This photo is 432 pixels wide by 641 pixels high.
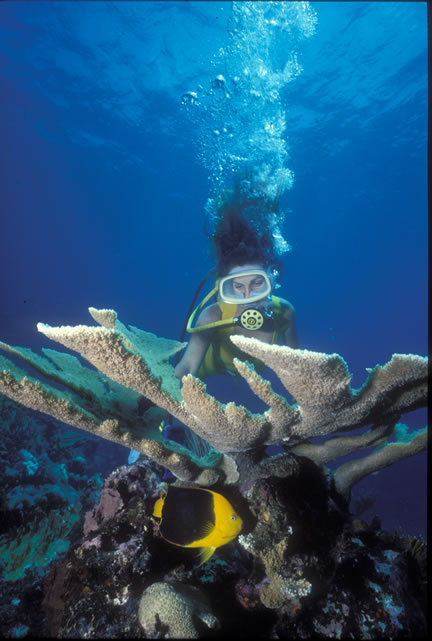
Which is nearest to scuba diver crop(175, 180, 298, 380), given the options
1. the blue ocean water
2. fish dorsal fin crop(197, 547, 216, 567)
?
the blue ocean water

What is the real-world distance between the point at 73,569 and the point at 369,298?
79.1 m

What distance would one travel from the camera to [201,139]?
26.2m

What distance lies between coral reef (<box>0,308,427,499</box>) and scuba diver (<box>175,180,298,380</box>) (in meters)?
2.01

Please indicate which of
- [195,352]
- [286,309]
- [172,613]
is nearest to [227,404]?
[172,613]

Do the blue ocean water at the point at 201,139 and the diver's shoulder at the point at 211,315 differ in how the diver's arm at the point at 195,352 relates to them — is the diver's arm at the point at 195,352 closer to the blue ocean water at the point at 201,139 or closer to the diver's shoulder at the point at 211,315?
the diver's shoulder at the point at 211,315

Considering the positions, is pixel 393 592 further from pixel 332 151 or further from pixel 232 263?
pixel 332 151

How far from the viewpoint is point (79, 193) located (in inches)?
1828

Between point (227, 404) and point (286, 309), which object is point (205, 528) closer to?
point (227, 404)

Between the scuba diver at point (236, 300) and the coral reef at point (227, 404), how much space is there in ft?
6.59

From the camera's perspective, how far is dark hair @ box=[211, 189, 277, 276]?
5000 millimetres

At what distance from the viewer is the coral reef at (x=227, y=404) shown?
1581mm

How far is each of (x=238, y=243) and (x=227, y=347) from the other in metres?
1.81

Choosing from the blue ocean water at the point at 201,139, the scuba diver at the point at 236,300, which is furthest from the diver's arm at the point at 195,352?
the blue ocean water at the point at 201,139

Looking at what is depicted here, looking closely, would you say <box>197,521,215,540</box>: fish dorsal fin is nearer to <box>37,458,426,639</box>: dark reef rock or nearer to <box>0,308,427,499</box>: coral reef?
<box>37,458,426,639</box>: dark reef rock
